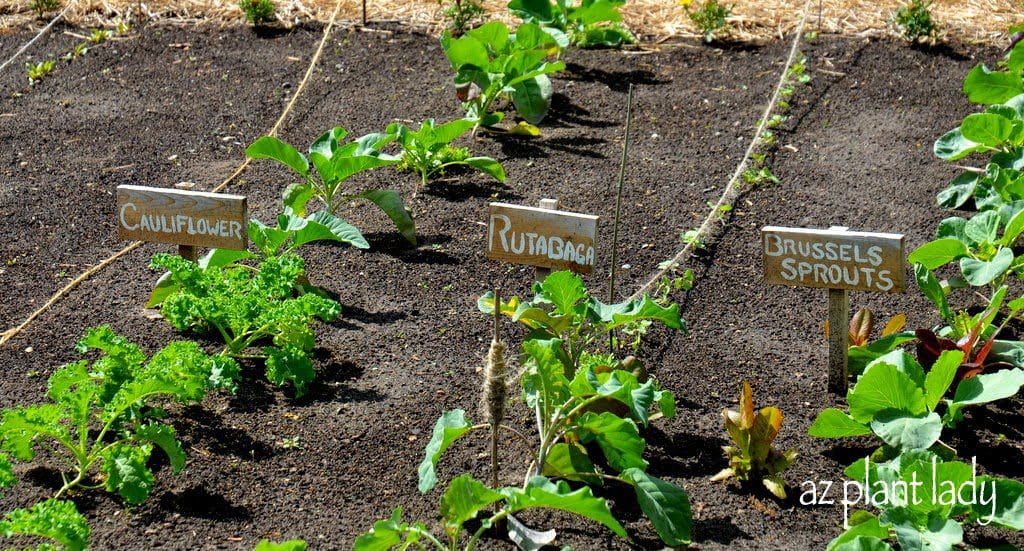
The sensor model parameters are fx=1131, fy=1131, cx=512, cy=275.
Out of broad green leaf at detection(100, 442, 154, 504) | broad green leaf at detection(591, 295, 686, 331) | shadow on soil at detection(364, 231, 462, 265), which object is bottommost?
broad green leaf at detection(100, 442, 154, 504)

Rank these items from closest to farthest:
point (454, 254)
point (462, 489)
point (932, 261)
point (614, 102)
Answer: point (462, 489), point (932, 261), point (454, 254), point (614, 102)

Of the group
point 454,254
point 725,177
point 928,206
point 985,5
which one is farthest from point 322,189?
point 985,5

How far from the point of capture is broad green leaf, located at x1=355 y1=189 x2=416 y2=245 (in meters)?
4.76

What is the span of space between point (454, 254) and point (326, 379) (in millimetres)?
1083

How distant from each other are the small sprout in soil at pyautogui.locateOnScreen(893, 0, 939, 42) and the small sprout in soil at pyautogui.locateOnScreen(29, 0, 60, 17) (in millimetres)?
5518

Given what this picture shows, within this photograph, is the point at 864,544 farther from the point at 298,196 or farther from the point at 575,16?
the point at 575,16

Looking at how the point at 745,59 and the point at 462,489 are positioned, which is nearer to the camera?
the point at 462,489

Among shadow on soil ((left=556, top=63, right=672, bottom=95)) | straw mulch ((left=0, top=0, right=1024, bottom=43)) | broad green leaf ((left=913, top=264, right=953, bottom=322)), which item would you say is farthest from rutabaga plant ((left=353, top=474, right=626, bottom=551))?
straw mulch ((left=0, top=0, right=1024, bottom=43))

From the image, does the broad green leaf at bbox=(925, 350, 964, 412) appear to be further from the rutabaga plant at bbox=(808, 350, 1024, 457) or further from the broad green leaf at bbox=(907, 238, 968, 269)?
the broad green leaf at bbox=(907, 238, 968, 269)

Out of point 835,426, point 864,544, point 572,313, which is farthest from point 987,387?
point 572,313

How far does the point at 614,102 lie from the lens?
632 centimetres

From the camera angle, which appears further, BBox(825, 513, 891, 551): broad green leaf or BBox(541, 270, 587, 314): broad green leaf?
BBox(541, 270, 587, 314): broad green leaf

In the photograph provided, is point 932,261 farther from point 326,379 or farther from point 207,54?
point 207,54

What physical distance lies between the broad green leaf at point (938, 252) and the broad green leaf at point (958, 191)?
1.23 metres
